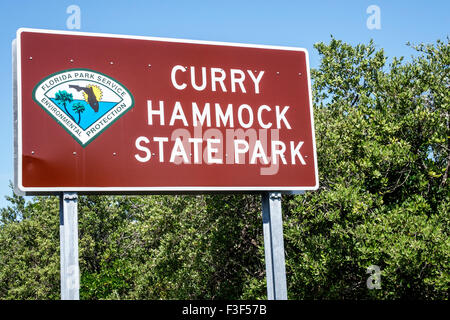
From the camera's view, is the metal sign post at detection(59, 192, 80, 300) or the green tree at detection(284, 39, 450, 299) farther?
the green tree at detection(284, 39, 450, 299)

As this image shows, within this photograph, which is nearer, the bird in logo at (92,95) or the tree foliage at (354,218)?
the bird in logo at (92,95)

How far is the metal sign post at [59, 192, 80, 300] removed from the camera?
6.69m

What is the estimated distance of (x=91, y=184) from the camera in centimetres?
735

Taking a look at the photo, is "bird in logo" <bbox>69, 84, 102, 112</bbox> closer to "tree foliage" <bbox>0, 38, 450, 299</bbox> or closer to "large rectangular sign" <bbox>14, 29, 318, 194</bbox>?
"large rectangular sign" <bbox>14, 29, 318, 194</bbox>

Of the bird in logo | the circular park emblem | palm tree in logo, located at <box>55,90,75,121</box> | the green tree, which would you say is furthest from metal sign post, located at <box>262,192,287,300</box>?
the green tree

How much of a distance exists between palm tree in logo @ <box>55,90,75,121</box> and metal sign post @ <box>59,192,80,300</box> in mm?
1184

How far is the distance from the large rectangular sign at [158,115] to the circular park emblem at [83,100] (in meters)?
0.01

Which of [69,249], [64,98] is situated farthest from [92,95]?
[69,249]

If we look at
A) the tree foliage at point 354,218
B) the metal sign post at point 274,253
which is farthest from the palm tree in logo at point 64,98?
the tree foliage at point 354,218

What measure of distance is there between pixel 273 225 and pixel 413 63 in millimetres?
14071

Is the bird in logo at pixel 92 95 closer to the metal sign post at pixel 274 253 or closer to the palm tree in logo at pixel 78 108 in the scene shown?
the palm tree in logo at pixel 78 108

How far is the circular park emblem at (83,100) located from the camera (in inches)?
292

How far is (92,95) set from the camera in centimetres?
766

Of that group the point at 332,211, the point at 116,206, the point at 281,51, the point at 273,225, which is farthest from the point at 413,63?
the point at 116,206
